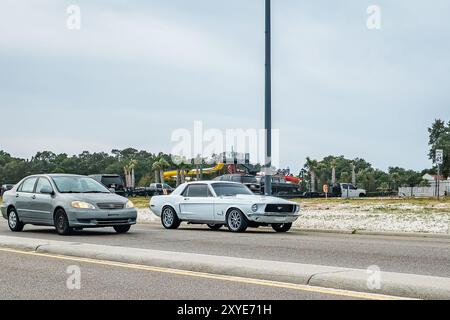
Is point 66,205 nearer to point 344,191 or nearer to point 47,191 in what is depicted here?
point 47,191

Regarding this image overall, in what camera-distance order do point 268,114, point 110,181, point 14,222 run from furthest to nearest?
point 110,181
point 268,114
point 14,222

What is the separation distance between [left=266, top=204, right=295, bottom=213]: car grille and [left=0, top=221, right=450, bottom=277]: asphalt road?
159 centimetres

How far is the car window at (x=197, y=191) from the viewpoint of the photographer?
19.7 meters

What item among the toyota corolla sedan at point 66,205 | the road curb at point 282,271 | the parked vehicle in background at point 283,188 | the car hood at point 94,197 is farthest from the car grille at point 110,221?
the parked vehicle in background at point 283,188

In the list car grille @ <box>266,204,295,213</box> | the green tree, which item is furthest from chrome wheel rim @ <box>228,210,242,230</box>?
the green tree

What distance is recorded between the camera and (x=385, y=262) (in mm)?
10852

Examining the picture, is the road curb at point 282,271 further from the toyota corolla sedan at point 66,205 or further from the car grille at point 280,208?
the car grille at point 280,208

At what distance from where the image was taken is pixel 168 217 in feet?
66.9

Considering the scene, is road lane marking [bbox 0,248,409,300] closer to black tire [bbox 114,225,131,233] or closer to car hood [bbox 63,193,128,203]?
car hood [bbox 63,193,128,203]

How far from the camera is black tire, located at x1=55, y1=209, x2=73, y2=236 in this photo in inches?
651

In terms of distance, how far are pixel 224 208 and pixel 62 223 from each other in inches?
179

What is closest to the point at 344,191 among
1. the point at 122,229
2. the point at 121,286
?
the point at 122,229

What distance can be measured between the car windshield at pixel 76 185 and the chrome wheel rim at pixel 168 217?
9.94 ft
